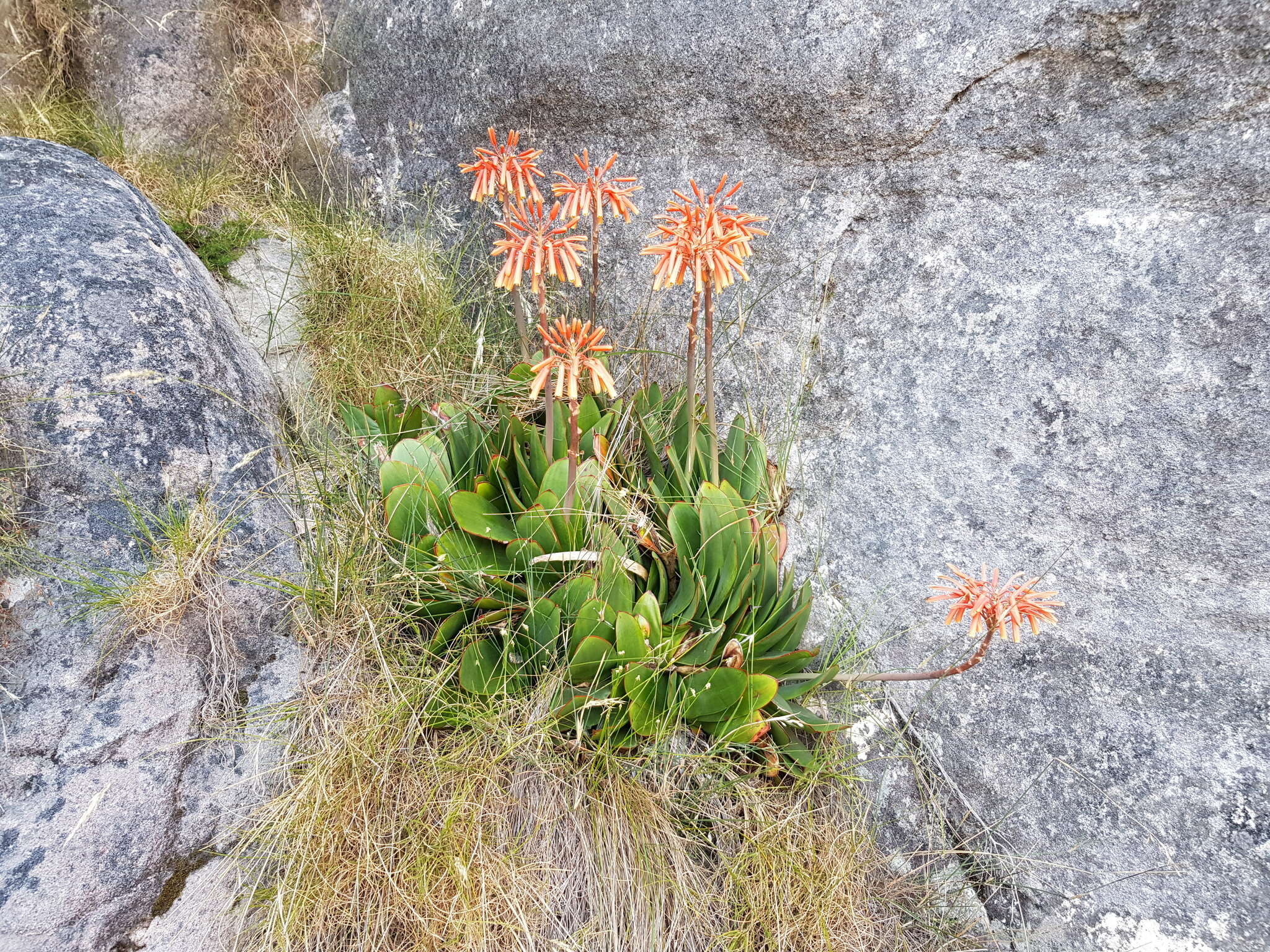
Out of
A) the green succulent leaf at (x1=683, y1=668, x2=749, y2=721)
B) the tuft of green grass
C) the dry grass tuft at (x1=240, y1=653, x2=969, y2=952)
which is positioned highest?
the tuft of green grass

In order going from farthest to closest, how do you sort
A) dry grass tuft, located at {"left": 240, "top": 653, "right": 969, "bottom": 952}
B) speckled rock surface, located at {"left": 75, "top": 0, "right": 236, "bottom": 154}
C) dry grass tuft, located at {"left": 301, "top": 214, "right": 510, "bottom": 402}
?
speckled rock surface, located at {"left": 75, "top": 0, "right": 236, "bottom": 154} < dry grass tuft, located at {"left": 301, "top": 214, "right": 510, "bottom": 402} < dry grass tuft, located at {"left": 240, "top": 653, "right": 969, "bottom": 952}

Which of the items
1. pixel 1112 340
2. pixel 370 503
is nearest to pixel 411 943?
pixel 370 503

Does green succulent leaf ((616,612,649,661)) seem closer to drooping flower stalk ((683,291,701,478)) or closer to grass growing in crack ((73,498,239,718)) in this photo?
drooping flower stalk ((683,291,701,478))

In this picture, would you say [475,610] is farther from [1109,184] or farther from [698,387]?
[1109,184]

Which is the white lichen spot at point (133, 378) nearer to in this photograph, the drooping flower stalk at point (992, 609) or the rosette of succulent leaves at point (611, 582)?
the rosette of succulent leaves at point (611, 582)

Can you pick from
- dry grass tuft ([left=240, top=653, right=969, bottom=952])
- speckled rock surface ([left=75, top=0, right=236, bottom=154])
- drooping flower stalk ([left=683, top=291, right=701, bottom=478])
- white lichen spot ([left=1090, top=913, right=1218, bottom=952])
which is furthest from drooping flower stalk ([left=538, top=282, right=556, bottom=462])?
speckled rock surface ([left=75, top=0, right=236, bottom=154])

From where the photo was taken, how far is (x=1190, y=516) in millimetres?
2002

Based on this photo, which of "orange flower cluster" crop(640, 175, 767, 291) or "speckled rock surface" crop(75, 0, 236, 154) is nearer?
"orange flower cluster" crop(640, 175, 767, 291)

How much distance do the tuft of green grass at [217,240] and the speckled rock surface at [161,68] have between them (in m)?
0.69

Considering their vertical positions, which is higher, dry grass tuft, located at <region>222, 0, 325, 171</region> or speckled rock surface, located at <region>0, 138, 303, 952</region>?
dry grass tuft, located at <region>222, 0, 325, 171</region>

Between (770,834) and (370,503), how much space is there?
1516 millimetres

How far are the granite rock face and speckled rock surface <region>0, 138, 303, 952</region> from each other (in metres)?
1.64

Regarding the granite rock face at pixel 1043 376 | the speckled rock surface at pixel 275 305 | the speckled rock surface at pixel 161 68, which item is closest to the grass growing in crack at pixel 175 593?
the speckled rock surface at pixel 275 305

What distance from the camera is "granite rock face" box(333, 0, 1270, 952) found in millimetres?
1945
